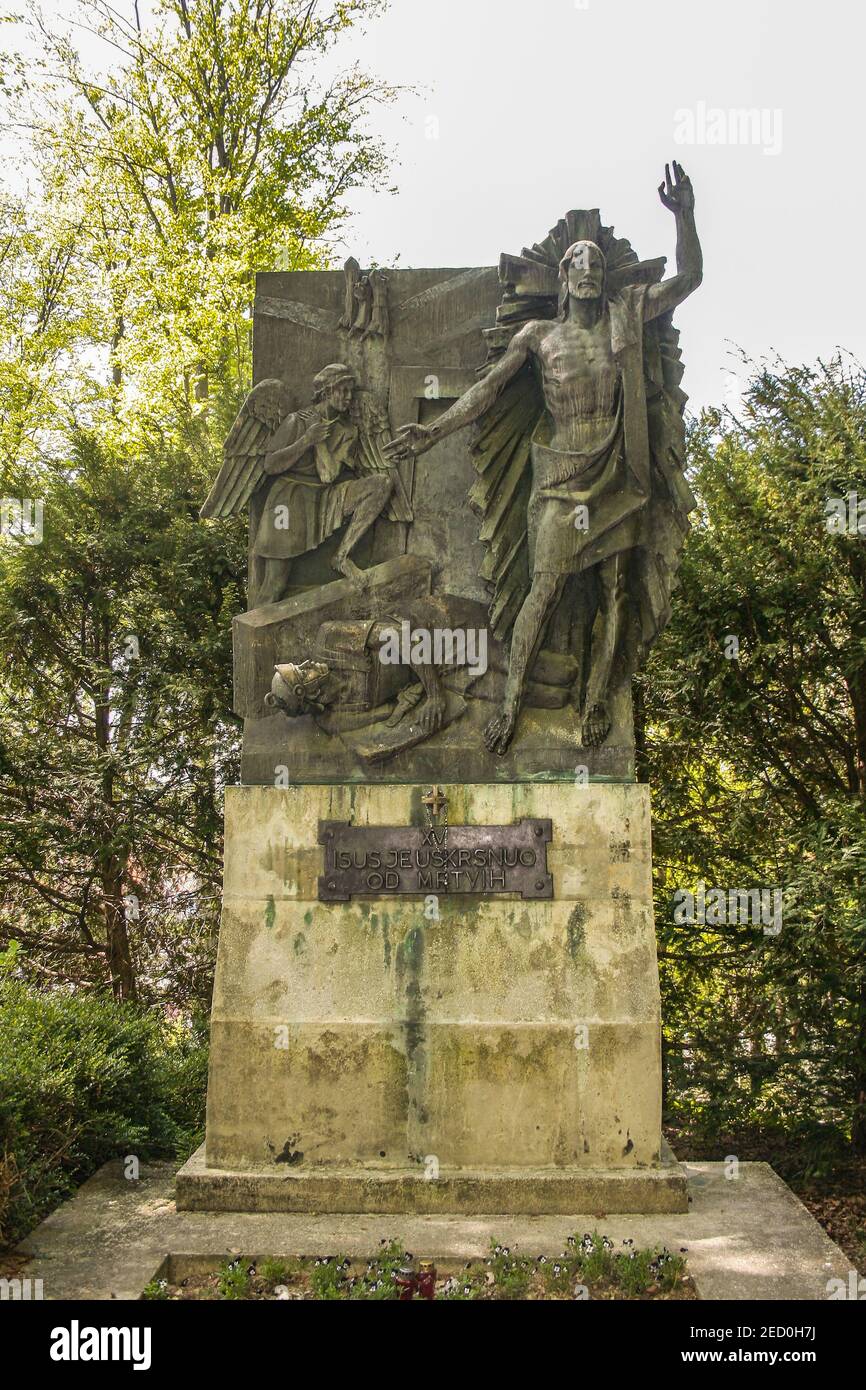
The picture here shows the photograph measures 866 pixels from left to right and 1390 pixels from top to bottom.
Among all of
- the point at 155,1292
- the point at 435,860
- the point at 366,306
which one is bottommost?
the point at 155,1292

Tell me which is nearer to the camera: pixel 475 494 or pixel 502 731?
pixel 502 731

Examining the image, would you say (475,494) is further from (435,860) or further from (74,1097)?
(74,1097)

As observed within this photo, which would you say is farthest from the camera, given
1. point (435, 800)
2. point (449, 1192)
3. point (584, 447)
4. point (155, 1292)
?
point (584, 447)

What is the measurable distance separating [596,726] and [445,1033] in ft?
6.46

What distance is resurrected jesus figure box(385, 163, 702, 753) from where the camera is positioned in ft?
24.6

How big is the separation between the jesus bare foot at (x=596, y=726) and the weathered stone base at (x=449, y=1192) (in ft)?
7.88

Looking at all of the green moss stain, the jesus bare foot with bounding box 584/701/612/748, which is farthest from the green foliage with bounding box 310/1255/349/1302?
the jesus bare foot with bounding box 584/701/612/748

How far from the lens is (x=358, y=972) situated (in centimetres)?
737

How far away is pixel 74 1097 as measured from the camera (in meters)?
7.79

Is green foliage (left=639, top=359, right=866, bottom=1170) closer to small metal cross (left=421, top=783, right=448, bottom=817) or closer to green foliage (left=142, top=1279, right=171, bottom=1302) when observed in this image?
small metal cross (left=421, top=783, right=448, bottom=817)

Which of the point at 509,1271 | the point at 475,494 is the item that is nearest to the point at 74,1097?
the point at 509,1271

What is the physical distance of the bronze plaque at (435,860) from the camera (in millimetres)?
7406

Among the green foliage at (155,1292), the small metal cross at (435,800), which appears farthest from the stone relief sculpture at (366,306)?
the green foliage at (155,1292)

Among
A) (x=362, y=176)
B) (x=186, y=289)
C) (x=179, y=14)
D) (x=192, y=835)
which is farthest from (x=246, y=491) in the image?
(x=179, y=14)
